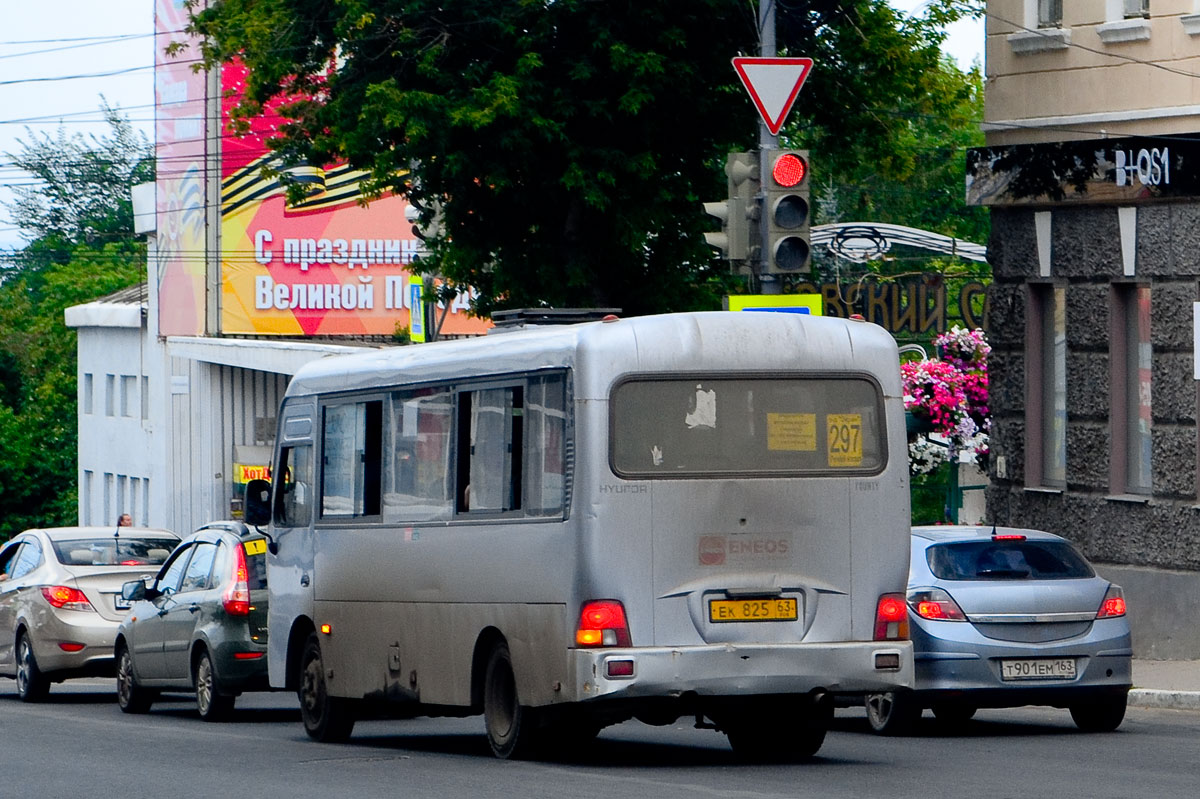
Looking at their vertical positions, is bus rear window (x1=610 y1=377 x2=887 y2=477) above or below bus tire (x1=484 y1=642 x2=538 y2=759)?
above

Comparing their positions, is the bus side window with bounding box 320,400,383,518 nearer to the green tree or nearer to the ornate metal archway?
the green tree

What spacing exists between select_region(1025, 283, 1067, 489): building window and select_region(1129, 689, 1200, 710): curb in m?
6.53

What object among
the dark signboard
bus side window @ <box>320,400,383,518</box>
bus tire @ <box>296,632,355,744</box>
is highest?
the dark signboard

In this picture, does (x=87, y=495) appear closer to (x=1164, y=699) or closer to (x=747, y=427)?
(x=1164, y=699)

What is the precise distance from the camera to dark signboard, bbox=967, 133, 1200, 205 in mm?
22516

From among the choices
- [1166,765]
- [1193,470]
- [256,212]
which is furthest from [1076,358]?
[256,212]

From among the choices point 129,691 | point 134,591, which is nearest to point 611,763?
point 134,591

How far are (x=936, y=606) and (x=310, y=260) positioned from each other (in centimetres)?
4129

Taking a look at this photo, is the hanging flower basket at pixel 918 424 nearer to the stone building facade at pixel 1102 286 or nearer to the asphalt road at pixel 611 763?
the stone building facade at pixel 1102 286

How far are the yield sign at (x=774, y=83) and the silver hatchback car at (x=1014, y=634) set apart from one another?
4.62 metres

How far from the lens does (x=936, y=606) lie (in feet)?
51.3

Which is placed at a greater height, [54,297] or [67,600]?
[54,297]

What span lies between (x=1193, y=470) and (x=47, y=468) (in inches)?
2100

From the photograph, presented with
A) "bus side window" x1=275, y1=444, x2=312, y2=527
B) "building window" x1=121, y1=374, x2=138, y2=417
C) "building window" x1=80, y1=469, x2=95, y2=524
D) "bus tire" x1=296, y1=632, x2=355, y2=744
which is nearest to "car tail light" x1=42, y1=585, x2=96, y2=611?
"bus side window" x1=275, y1=444, x2=312, y2=527
